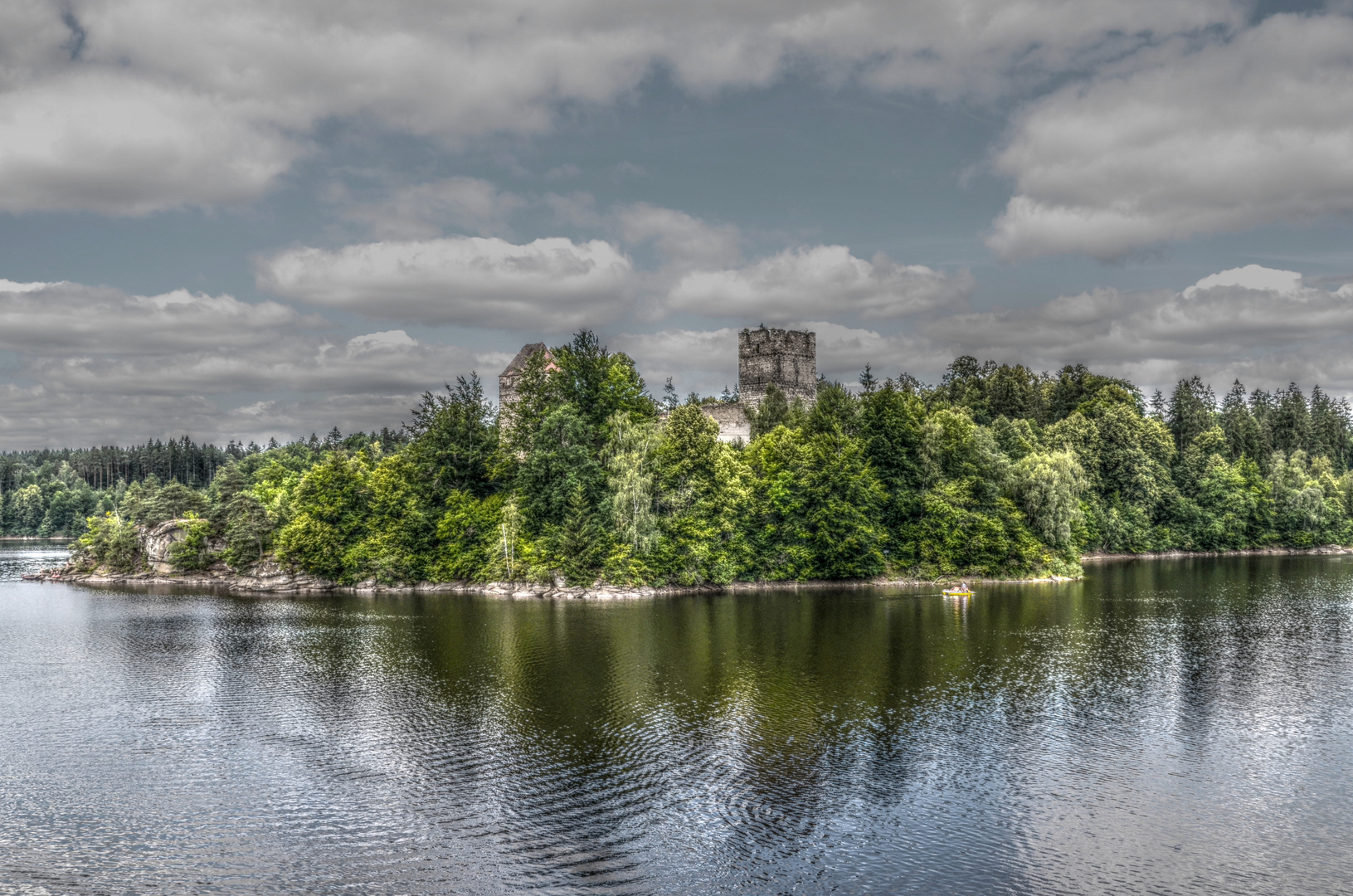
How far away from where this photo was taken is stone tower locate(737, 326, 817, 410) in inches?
3337

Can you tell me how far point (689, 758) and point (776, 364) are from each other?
216 ft

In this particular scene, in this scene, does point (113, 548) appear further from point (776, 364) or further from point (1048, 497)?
point (1048, 497)

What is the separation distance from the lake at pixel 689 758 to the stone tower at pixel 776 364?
45.9 m

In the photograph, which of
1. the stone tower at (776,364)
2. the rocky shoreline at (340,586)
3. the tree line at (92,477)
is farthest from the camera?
the tree line at (92,477)

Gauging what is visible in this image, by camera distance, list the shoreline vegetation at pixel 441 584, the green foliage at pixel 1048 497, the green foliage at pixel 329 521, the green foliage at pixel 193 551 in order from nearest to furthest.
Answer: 1. the shoreline vegetation at pixel 441 584
2. the green foliage at pixel 1048 497
3. the green foliage at pixel 329 521
4. the green foliage at pixel 193 551

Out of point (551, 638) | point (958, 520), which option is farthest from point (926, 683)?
point (958, 520)

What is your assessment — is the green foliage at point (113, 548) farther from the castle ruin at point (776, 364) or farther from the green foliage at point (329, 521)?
the castle ruin at point (776, 364)

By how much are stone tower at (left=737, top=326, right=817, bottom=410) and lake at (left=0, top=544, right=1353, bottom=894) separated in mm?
45866

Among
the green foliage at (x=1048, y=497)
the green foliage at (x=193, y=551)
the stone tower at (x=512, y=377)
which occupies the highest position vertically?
the stone tower at (x=512, y=377)

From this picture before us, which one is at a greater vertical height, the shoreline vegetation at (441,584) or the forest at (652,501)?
the forest at (652,501)

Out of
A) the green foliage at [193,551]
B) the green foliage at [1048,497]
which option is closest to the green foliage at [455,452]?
the green foliage at [193,551]

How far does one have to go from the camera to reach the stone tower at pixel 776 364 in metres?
84.8

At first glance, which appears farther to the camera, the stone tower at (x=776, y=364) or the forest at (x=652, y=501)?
the stone tower at (x=776, y=364)

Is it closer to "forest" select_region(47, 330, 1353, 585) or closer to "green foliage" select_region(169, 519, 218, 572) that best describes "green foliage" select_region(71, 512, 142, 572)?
"forest" select_region(47, 330, 1353, 585)
